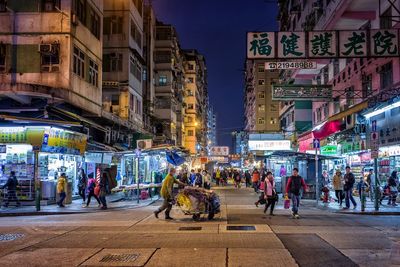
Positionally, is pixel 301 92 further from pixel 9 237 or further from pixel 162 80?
pixel 162 80

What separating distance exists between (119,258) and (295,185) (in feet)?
32.8

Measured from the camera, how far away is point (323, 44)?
2041 cm

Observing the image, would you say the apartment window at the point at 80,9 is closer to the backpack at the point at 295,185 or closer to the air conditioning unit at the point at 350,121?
the backpack at the point at 295,185

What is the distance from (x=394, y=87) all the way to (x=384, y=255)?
16.7m

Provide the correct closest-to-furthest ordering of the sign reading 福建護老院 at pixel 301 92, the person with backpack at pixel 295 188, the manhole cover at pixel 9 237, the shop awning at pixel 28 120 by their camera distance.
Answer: the manhole cover at pixel 9 237
the person with backpack at pixel 295 188
the shop awning at pixel 28 120
the sign reading 福建護老院 at pixel 301 92

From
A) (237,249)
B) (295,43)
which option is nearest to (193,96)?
(295,43)

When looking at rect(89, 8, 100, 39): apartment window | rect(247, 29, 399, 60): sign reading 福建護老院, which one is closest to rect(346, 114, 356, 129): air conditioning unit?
rect(247, 29, 399, 60): sign reading 福建護老院

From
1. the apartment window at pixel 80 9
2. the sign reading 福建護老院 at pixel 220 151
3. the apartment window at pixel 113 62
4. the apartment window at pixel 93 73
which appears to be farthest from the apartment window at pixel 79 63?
the sign reading 福建護老院 at pixel 220 151

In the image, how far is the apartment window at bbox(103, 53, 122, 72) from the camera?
39.3 metres

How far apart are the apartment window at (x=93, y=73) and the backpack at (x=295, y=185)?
52.2 feet

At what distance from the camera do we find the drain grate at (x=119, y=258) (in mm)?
10430

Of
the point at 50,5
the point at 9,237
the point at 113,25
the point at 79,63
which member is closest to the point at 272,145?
the point at 113,25

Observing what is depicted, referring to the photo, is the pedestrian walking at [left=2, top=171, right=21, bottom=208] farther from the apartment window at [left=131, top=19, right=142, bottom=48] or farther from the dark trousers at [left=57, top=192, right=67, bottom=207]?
the apartment window at [left=131, top=19, right=142, bottom=48]

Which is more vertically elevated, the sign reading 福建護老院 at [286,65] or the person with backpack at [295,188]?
the sign reading 福建護老院 at [286,65]
